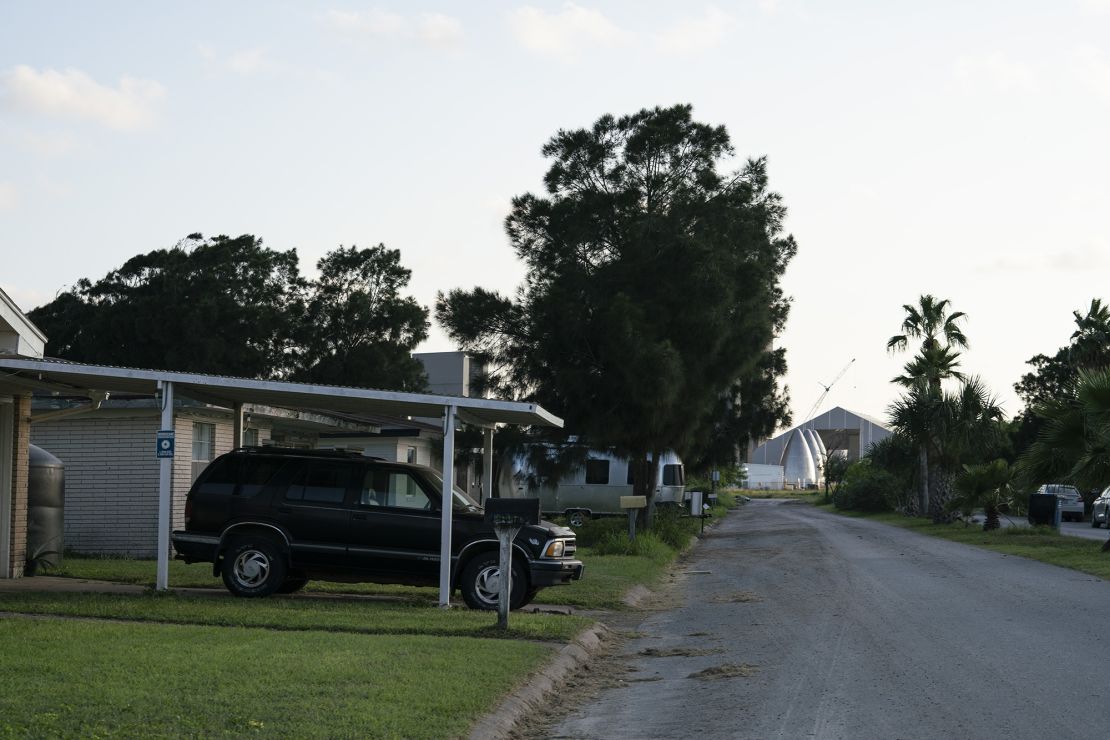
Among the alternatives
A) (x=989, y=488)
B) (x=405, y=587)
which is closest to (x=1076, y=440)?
(x=989, y=488)

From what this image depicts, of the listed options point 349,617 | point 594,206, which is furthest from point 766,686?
point 594,206

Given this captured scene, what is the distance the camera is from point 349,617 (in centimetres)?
1353

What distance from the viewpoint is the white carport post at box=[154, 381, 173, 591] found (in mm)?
15102

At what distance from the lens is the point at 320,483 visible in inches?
617

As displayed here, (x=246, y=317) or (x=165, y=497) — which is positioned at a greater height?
(x=246, y=317)

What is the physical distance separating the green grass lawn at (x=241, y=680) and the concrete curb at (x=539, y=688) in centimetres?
10

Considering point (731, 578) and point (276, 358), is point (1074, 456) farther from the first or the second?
point (276, 358)

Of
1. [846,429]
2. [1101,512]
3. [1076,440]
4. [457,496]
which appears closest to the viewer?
[457,496]

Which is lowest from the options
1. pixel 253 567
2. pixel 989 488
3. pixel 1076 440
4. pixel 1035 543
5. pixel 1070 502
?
Result: pixel 1035 543

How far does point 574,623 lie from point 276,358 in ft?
150

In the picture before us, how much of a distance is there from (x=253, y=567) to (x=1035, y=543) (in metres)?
21.3

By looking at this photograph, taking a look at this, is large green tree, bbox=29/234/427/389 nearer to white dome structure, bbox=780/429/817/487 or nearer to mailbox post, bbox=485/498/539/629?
mailbox post, bbox=485/498/539/629

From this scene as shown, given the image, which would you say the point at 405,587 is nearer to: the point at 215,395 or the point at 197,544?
the point at 197,544

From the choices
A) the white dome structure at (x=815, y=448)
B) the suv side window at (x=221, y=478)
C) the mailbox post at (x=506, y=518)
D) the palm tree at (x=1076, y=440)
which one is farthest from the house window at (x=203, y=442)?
the white dome structure at (x=815, y=448)
